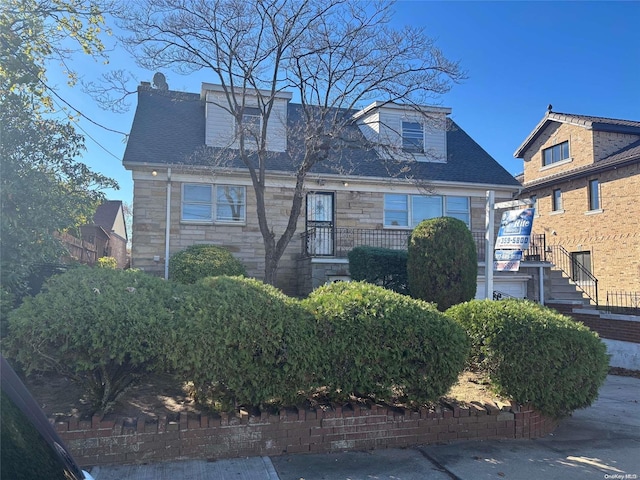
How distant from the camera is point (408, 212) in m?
15.5

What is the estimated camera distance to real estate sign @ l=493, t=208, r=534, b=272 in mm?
6809

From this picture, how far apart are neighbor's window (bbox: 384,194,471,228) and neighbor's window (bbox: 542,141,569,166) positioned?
345 inches

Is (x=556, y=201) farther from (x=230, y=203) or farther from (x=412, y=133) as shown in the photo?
(x=230, y=203)

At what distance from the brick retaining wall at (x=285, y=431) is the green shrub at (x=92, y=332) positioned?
38cm

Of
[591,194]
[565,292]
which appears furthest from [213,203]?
[591,194]

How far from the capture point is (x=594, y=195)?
19.7 m

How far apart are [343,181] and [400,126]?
10.8 ft

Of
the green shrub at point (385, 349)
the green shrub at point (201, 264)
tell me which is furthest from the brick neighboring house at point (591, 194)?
the green shrub at point (385, 349)

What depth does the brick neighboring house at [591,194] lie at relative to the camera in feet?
58.7

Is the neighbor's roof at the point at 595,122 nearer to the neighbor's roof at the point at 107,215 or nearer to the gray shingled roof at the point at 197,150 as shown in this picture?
the gray shingled roof at the point at 197,150

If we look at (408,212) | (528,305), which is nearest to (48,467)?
(528,305)

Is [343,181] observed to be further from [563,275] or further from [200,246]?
[563,275]

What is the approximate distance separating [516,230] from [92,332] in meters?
5.77

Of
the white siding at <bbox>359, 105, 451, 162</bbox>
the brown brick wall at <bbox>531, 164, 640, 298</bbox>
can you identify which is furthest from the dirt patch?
the brown brick wall at <bbox>531, 164, 640, 298</bbox>
